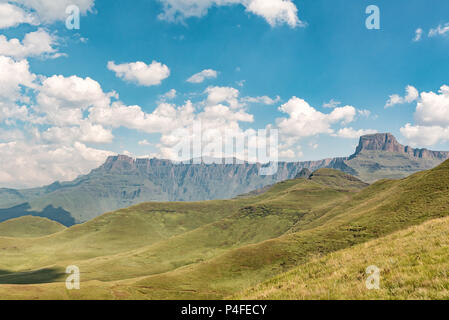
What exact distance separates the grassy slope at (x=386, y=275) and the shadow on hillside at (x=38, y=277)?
170988 mm

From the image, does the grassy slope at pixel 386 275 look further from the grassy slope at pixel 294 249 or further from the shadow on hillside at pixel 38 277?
the shadow on hillside at pixel 38 277

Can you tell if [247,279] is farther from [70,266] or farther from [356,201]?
[70,266]

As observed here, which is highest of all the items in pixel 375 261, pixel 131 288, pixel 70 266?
pixel 375 261

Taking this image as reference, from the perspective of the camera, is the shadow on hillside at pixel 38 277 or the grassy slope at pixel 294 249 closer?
the grassy slope at pixel 294 249

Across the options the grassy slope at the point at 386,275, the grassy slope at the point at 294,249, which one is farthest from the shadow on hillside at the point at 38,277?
the grassy slope at the point at 386,275

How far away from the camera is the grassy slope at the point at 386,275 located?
10992 millimetres

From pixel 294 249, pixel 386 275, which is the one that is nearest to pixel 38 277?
pixel 294 249

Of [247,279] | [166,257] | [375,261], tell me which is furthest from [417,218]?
[166,257]

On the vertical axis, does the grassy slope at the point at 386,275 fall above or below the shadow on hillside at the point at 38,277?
above

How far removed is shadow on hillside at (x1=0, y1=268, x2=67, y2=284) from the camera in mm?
139450
